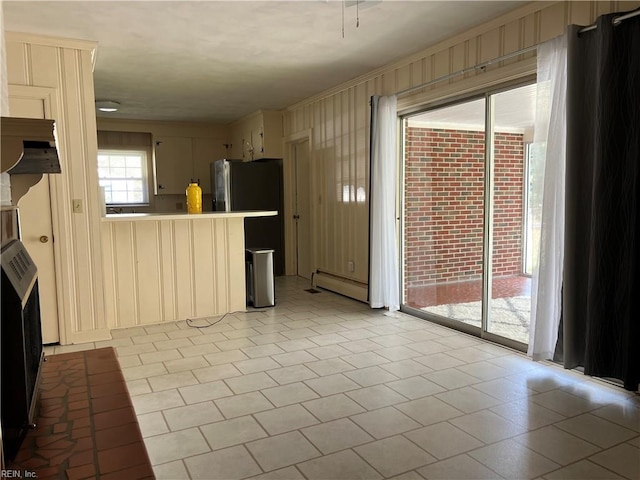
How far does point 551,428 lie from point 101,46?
13.6ft

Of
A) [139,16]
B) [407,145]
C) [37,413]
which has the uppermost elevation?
[139,16]

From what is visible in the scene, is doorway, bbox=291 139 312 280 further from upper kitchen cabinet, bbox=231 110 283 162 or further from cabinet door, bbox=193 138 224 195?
cabinet door, bbox=193 138 224 195

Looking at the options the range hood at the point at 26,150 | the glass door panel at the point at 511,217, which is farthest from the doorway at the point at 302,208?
the range hood at the point at 26,150

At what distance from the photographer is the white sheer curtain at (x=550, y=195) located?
288cm

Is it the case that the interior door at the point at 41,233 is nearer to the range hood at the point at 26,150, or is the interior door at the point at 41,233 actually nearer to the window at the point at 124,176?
the range hood at the point at 26,150

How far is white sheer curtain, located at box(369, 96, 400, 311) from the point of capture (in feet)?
14.8

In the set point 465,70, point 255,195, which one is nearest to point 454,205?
point 465,70

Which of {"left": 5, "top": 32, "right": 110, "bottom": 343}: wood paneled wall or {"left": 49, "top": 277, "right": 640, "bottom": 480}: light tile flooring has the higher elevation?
{"left": 5, "top": 32, "right": 110, "bottom": 343}: wood paneled wall

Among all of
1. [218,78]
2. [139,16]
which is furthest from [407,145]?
[139,16]

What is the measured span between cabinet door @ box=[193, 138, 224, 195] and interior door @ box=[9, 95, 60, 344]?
4.43 meters

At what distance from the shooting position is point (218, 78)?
496cm

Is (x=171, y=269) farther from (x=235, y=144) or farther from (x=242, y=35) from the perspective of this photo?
(x=235, y=144)

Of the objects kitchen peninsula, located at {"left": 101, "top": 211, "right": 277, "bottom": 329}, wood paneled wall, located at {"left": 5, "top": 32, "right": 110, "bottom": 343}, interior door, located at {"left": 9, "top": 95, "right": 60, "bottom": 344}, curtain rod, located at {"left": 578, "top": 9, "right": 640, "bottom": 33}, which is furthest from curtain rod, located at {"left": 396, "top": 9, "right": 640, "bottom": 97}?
interior door, located at {"left": 9, "top": 95, "right": 60, "bottom": 344}

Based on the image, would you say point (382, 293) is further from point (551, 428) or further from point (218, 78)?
point (218, 78)
